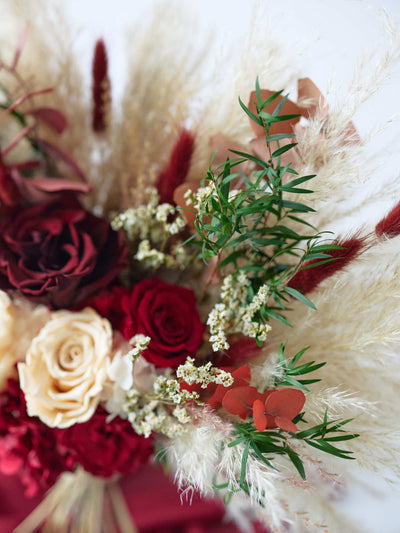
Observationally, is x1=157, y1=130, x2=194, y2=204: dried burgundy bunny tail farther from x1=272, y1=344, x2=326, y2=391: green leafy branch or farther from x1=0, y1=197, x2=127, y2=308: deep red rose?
x1=272, y1=344, x2=326, y2=391: green leafy branch

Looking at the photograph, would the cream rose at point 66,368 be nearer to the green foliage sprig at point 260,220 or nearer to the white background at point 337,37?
the green foliage sprig at point 260,220

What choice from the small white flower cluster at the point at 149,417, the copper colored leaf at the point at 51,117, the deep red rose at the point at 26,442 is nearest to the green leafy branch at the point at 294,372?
the small white flower cluster at the point at 149,417

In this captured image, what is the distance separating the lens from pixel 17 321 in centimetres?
43

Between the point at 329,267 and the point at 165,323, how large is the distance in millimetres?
157

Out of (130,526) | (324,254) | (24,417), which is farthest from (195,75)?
(130,526)

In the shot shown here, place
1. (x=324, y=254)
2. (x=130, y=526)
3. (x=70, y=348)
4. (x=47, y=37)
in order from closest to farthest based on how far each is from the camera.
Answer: (x=324, y=254)
(x=70, y=348)
(x=47, y=37)
(x=130, y=526)

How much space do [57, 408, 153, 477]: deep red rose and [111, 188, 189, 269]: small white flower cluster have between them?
170 millimetres

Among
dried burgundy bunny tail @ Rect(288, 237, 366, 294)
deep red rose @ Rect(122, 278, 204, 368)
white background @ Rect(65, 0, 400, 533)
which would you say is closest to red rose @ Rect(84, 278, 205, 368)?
deep red rose @ Rect(122, 278, 204, 368)

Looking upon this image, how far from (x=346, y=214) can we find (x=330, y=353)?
13 centimetres

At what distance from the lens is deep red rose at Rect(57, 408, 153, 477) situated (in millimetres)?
431

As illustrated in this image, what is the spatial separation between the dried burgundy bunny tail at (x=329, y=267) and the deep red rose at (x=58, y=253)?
19 cm

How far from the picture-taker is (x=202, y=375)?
1.07ft

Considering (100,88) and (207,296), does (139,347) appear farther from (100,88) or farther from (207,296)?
(100,88)

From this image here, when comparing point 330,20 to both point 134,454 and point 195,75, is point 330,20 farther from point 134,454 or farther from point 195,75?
point 134,454
